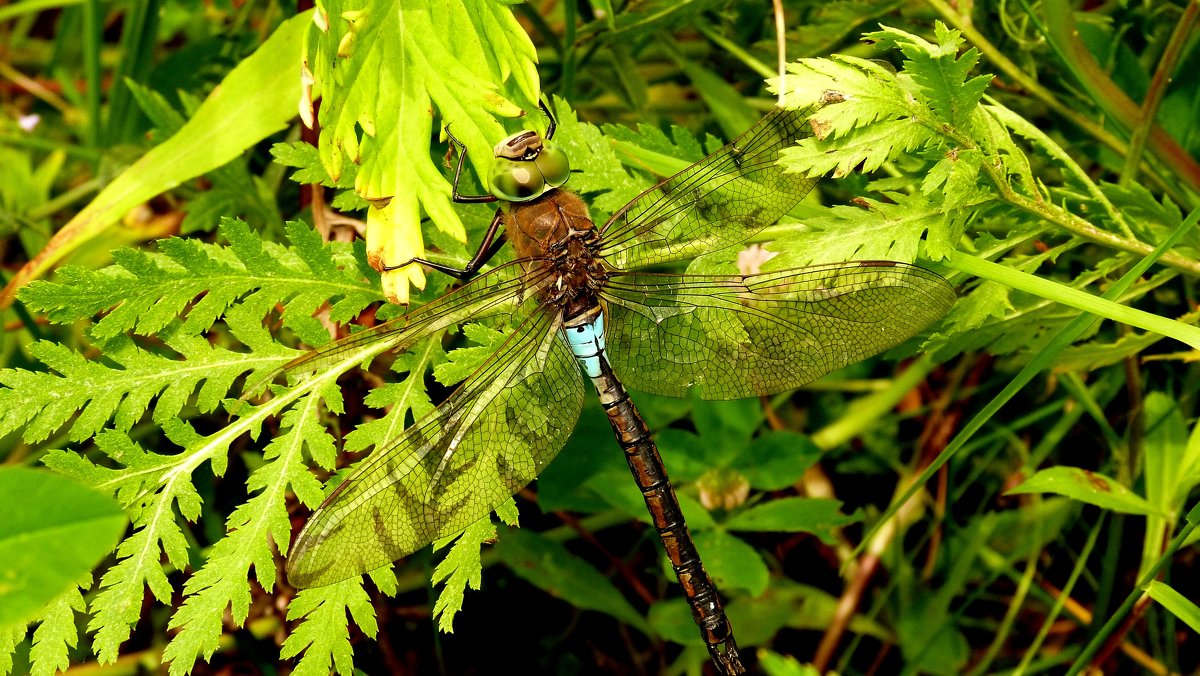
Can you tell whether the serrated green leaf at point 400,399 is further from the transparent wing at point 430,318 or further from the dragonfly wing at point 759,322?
the dragonfly wing at point 759,322

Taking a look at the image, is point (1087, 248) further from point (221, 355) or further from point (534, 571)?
point (221, 355)

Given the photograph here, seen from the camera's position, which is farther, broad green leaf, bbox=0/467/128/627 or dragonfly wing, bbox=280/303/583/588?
dragonfly wing, bbox=280/303/583/588

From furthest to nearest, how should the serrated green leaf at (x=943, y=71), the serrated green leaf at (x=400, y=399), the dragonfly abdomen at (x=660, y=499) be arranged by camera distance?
the dragonfly abdomen at (x=660, y=499)
the serrated green leaf at (x=400, y=399)
the serrated green leaf at (x=943, y=71)

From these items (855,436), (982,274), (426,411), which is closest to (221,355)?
(426,411)

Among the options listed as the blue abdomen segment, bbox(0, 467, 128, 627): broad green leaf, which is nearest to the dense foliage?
bbox(0, 467, 128, 627): broad green leaf

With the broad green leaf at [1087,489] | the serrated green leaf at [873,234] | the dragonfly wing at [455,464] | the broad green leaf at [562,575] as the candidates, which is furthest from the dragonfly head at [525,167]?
the broad green leaf at [1087,489]

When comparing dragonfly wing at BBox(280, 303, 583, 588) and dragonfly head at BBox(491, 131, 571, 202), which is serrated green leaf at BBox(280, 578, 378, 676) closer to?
dragonfly wing at BBox(280, 303, 583, 588)
